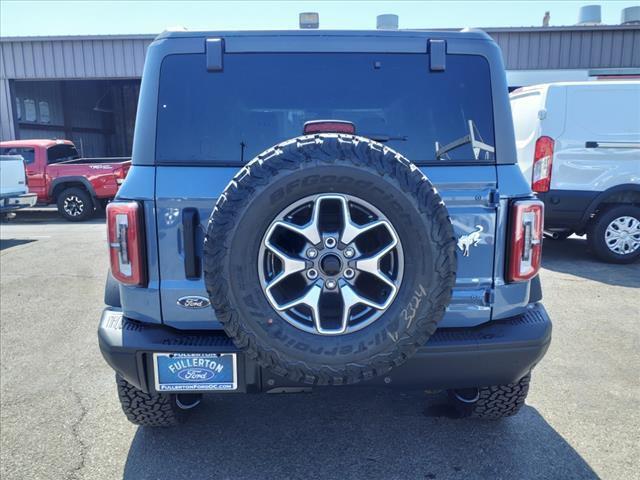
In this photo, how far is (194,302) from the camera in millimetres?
2244

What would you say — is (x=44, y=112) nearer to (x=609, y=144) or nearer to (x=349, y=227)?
(x=609, y=144)

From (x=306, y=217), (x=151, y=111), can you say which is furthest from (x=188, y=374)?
(x=151, y=111)

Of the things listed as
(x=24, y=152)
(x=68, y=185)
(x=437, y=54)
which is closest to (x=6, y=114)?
(x=24, y=152)

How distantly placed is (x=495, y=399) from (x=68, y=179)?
1162cm

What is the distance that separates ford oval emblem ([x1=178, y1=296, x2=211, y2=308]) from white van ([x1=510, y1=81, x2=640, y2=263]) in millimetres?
5615

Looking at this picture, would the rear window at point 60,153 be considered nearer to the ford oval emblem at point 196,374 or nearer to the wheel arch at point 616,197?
the wheel arch at point 616,197

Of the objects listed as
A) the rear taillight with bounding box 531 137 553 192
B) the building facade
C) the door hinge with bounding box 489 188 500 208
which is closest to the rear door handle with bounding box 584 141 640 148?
the rear taillight with bounding box 531 137 553 192

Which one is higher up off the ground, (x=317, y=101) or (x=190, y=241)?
(x=317, y=101)

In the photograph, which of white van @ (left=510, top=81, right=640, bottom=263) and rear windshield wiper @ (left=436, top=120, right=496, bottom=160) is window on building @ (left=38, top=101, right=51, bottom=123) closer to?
white van @ (left=510, top=81, right=640, bottom=263)

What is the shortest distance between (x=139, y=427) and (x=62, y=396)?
74cm

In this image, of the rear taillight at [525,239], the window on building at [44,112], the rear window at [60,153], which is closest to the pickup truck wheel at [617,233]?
the rear taillight at [525,239]

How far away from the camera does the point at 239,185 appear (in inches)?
76.0

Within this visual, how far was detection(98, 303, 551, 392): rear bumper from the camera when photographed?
2184 mm

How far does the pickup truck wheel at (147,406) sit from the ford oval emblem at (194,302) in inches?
23.4
